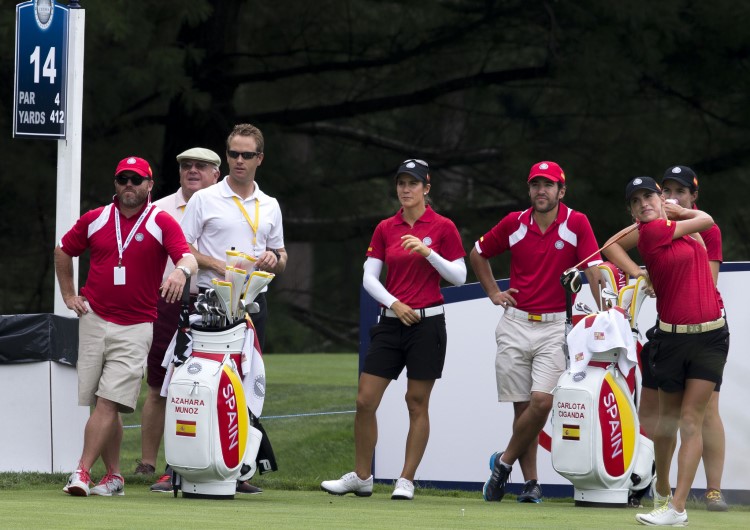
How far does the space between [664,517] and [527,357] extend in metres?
1.86

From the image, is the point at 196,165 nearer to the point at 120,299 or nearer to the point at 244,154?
the point at 244,154

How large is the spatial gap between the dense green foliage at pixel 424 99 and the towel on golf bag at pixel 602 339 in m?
7.90

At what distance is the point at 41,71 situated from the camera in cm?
1053

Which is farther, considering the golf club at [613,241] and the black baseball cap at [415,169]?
the black baseball cap at [415,169]

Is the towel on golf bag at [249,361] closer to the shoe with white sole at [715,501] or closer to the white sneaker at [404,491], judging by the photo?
the white sneaker at [404,491]

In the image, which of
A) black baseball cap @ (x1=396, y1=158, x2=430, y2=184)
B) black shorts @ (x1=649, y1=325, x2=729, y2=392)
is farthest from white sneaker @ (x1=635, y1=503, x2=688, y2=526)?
black baseball cap @ (x1=396, y1=158, x2=430, y2=184)

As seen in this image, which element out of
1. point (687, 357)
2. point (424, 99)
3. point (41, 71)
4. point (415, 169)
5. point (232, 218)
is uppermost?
point (424, 99)

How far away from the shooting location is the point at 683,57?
1702 cm

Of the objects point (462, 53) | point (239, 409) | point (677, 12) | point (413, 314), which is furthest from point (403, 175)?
point (462, 53)

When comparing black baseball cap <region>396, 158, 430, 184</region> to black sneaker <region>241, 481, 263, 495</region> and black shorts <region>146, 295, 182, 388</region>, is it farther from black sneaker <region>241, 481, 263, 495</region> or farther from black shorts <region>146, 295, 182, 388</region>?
black sneaker <region>241, 481, 263, 495</region>

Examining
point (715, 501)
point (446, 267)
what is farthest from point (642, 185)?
point (715, 501)

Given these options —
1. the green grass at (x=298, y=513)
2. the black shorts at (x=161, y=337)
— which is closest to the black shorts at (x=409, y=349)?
the green grass at (x=298, y=513)

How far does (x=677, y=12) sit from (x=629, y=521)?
9952mm

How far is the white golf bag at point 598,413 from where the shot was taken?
838cm
